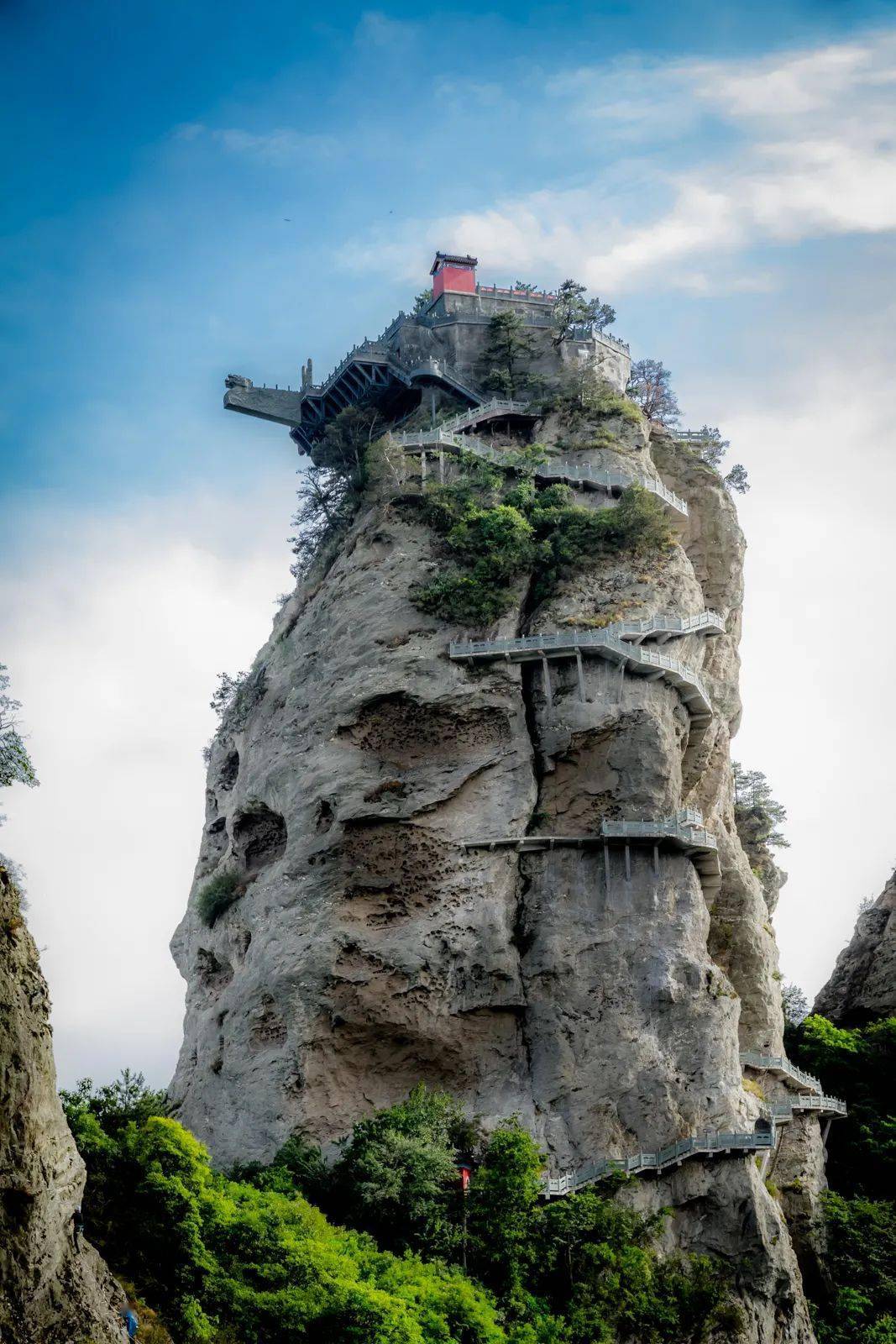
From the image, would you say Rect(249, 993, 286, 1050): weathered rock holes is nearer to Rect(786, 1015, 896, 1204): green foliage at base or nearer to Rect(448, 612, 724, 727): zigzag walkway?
Rect(448, 612, 724, 727): zigzag walkway

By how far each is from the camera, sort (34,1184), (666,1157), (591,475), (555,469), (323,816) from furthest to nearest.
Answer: (555,469) → (591,475) → (323,816) → (666,1157) → (34,1184)

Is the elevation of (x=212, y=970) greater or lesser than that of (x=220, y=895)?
lesser

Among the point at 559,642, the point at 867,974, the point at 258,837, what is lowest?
the point at 867,974

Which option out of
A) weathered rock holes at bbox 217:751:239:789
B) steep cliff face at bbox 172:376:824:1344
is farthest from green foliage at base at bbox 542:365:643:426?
weathered rock holes at bbox 217:751:239:789

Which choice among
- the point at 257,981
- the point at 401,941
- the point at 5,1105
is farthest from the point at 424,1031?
the point at 5,1105

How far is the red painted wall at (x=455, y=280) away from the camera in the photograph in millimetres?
56094

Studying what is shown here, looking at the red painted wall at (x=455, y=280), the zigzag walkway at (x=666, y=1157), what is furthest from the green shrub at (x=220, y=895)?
the red painted wall at (x=455, y=280)

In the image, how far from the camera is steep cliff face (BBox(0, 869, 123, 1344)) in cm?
2097

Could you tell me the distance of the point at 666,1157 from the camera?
3722 cm

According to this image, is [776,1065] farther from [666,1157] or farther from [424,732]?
[424,732]

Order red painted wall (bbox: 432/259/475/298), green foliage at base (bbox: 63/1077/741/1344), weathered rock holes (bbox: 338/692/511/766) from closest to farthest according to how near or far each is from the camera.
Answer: green foliage at base (bbox: 63/1077/741/1344) → weathered rock holes (bbox: 338/692/511/766) → red painted wall (bbox: 432/259/475/298)

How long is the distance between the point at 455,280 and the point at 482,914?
26.9m

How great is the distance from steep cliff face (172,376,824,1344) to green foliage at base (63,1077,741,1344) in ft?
5.35

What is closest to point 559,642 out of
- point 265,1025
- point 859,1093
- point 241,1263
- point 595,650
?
point 595,650
